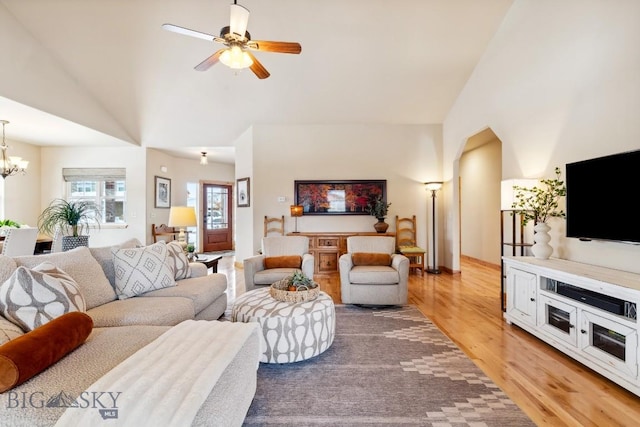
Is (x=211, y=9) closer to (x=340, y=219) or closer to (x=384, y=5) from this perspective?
(x=384, y=5)

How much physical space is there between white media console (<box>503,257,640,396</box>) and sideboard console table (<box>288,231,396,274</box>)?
2.88m

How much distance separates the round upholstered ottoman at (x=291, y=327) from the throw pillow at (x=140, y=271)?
77 centimetres

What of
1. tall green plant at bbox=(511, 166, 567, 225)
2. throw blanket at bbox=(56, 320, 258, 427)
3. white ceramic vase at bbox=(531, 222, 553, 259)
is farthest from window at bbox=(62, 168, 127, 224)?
white ceramic vase at bbox=(531, 222, 553, 259)

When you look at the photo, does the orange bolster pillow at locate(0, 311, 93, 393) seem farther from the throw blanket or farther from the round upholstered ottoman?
the round upholstered ottoman

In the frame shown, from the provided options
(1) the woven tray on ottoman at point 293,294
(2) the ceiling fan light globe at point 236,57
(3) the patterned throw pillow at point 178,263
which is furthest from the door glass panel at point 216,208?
(1) the woven tray on ottoman at point 293,294

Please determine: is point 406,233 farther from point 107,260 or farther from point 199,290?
point 107,260

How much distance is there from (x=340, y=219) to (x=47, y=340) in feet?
15.6

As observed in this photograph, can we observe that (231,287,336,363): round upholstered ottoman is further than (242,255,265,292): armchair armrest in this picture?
No

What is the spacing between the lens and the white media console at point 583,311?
1837 millimetres

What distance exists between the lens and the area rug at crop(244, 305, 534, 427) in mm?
1622

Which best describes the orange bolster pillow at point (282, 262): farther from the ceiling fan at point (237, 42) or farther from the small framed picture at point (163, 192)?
the small framed picture at point (163, 192)

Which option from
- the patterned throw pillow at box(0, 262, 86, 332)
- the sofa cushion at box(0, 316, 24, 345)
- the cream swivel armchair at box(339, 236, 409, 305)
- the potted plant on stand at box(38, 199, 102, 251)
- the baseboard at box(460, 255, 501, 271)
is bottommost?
the baseboard at box(460, 255, 501, 271)

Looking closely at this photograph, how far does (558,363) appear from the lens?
7.30 feet

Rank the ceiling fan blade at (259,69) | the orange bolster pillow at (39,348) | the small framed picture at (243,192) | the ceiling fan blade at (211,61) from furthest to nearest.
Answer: the small framed picture at (243,192) < the ceiling fan blade at (259,69) < the ceiling fan blade at (211,61) < the orange bolster pillow at (39,348)
